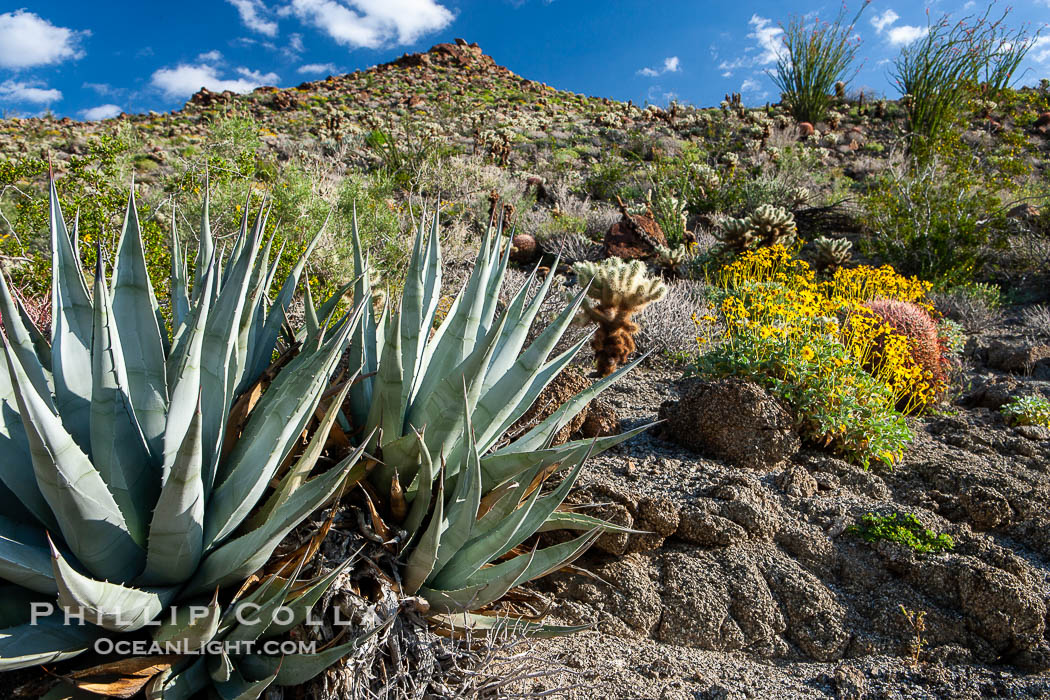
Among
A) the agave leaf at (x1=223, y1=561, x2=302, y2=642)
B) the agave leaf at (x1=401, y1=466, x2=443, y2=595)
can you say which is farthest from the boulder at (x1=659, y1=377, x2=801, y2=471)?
the agave leaf at (x1=223, y1=561, x2=302, y2=642)

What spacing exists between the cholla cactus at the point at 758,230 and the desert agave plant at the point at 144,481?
7.61 meters

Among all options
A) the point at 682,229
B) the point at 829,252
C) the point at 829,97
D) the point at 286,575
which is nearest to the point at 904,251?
the point at 829,252

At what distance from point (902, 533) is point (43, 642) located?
3.49 metres

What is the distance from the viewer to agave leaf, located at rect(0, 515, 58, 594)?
4.59 feet

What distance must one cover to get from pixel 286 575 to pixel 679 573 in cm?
181

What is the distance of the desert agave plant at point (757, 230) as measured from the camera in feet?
27.5

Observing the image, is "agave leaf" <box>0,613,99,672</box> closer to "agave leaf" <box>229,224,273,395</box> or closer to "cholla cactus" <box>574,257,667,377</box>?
"agave leaf" <box>229,224,273,395</box>

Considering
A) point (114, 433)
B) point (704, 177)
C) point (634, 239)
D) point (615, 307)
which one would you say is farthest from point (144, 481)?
point (704, 177)

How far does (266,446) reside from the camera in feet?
5.42

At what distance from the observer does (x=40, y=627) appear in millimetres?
1449

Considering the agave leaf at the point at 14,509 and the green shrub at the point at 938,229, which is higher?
the green shrub at the point at 938,229

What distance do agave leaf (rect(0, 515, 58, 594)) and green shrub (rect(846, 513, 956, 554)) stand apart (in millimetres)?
3344

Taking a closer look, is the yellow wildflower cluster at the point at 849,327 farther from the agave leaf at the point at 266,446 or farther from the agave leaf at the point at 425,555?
the agave leaf at the point at 266,446

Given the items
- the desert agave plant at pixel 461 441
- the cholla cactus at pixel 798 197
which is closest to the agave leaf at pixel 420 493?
the desert agave plant at pixel 461 441
